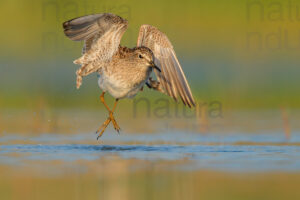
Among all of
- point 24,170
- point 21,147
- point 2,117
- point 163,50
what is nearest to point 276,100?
point 163,50

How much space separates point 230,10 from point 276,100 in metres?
7.69

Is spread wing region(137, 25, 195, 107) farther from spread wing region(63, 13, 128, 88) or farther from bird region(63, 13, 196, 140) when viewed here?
spread wing region(63, 13, 128, 88)

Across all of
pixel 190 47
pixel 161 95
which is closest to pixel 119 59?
pixel 161 95

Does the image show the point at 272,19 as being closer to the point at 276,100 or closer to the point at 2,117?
the point at 276,100

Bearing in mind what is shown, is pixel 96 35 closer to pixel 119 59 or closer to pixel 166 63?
pixel 119 59

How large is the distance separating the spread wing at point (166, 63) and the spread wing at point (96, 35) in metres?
0.84

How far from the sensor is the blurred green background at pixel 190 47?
2052 cm

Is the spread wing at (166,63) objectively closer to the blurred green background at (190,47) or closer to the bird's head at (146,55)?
the bird's head at (146,55)

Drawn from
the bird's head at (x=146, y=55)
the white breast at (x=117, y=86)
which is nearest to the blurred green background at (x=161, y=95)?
the white breast at (x=117, y=86)

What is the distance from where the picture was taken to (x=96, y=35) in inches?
576

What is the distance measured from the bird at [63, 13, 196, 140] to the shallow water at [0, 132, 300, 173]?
23.6 inches

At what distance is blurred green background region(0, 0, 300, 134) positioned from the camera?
2052 centimetres

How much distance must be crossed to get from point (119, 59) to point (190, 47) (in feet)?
35.6

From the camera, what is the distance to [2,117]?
17.4 metres
